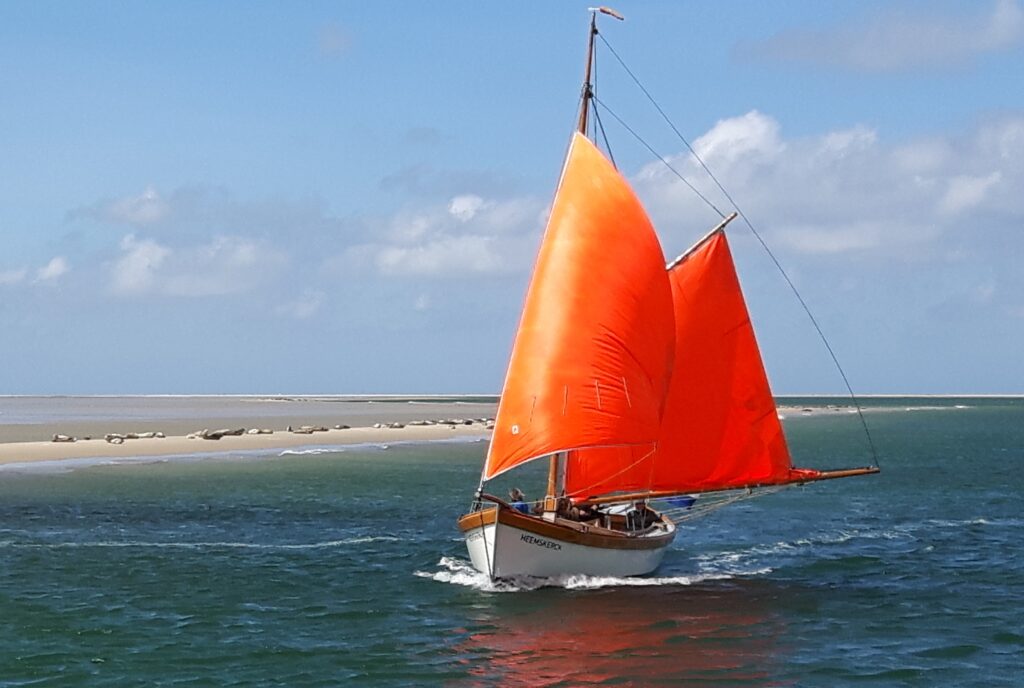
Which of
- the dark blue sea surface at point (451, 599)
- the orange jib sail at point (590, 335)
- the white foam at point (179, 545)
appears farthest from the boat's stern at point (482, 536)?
the white foam at point (179, 545)

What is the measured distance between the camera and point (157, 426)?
120625 millimetres

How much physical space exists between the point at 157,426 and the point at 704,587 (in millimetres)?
97017

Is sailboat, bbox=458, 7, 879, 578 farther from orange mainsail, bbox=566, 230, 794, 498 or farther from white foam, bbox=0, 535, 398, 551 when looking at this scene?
white foam, bbox=0, 535, 398, 551

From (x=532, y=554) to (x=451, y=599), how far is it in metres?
2.52

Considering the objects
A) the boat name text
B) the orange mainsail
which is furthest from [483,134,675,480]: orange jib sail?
the orange mainsail

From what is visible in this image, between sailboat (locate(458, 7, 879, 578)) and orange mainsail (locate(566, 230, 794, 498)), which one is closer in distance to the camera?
sailboat (locate(458, 7, 879, 578))

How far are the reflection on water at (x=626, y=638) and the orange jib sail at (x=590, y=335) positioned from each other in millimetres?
4198

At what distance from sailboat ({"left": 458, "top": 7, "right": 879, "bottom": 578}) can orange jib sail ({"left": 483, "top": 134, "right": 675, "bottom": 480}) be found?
0.03 metres

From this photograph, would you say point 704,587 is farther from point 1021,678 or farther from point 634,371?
point 1021,678

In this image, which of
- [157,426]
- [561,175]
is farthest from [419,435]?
[561,175]

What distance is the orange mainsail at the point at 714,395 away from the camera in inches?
1430

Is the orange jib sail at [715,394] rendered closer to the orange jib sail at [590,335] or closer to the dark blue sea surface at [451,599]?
the dark blue sea surface at [451,599]

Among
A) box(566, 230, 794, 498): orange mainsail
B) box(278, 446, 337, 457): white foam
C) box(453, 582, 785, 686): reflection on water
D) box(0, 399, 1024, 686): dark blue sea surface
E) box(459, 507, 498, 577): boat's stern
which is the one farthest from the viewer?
box(278, 446, 337, 457): white foam

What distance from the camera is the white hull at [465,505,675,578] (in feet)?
102
